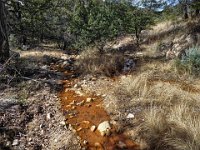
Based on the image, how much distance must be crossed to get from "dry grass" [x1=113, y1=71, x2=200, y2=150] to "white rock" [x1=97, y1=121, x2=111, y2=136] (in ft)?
1.71

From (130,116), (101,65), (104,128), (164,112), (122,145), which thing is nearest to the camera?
(122,145)

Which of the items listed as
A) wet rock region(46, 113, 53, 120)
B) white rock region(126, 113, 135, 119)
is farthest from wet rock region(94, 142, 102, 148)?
wet rock region(46, 113, 53, 120)

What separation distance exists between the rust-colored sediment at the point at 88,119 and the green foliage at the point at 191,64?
280cm

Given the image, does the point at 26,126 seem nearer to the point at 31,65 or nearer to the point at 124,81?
the point at 124,81

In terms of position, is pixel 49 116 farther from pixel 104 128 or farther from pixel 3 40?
pixel 3 40

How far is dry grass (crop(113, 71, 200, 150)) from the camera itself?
172 inches

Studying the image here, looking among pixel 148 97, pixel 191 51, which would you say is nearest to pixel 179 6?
pixel 191 51

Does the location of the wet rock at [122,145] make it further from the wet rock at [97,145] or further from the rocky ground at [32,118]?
the rocky ground at [32,118]

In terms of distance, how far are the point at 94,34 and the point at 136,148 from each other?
755cm

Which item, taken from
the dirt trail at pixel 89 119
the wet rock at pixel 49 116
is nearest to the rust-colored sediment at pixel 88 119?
the dirt trail at pixel 89 119

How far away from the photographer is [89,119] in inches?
214

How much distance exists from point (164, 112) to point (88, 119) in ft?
4.50

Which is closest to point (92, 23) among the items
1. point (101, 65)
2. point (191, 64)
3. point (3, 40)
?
point (101, 65)

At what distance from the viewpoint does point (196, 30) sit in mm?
12062
